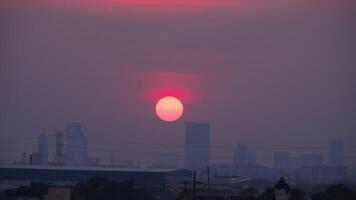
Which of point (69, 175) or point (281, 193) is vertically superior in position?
point (69, 175)

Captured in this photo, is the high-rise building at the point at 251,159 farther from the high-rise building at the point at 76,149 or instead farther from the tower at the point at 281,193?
the tower at the point at 281,193

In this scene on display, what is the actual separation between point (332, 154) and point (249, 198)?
12285cm

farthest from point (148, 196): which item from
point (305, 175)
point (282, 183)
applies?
point (305, 175)

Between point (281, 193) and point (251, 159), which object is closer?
point (281, 193)

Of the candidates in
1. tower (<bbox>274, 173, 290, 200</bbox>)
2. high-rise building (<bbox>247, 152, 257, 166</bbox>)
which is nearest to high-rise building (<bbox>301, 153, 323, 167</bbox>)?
high-rise building (<bbox>247, 152, 257, 166</bbox>)

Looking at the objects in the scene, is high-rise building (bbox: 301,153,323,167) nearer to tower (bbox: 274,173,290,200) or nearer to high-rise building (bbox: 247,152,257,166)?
high-rise building (bbox: 247,152,257,166)

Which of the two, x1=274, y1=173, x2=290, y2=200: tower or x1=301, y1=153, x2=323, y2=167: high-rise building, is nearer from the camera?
x1=274, y1=173, x2=290, y2=200: tower

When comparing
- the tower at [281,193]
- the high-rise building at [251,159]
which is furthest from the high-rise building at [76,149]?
the tower at [281,193]

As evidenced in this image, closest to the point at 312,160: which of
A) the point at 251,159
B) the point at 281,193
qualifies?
the point at 251,159

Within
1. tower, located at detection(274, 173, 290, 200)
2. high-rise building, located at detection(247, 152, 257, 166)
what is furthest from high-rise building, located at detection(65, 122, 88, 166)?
tower, located at detection(274, 173, 290, 200)

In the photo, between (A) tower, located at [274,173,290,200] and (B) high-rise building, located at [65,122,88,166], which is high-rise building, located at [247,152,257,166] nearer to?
(B) high-rise building, located at [65,122,88,166]

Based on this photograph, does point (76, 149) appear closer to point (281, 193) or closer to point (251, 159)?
point (251, 159)

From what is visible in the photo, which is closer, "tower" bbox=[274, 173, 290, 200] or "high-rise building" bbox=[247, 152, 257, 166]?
"tower" bbox=[274, 173, 290, 200]

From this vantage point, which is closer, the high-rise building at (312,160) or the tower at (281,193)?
the tower at (281,193)
